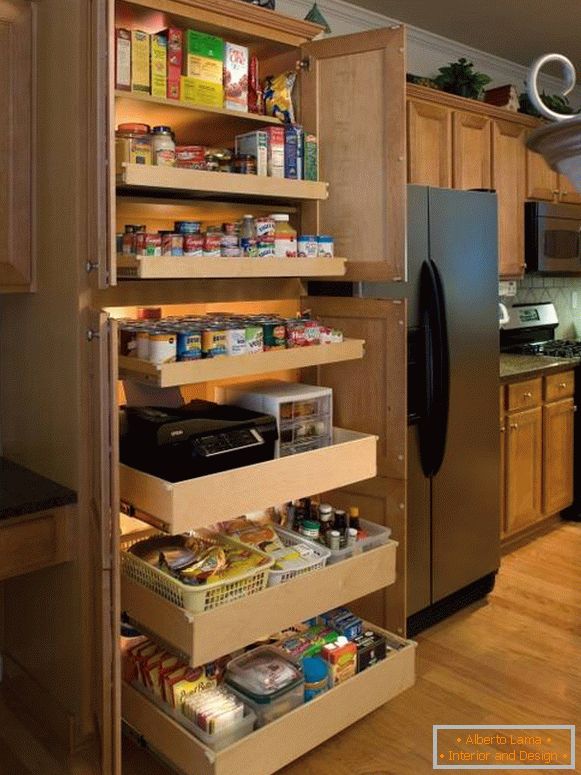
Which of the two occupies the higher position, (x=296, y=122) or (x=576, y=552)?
(x=296, y=122)

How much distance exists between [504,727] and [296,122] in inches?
Answer: 81.9

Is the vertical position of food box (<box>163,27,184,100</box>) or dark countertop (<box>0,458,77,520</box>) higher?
food box (<box>163,27,184,100</box>)

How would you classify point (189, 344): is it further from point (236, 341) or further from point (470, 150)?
point (470, 150)

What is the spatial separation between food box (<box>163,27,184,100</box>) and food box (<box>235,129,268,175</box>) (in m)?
0.26

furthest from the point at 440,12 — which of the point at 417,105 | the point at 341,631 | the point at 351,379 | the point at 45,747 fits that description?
the point at 45,747

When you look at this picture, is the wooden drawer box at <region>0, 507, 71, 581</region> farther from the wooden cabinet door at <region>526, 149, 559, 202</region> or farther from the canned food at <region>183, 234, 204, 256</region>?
the wooden cabinet door at <region>526, 149, 559, 202</region>

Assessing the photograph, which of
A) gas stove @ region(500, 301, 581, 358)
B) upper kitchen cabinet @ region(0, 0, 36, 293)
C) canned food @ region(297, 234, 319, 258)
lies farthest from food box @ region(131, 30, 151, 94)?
gas stove @ region(500, 301, 581, 358)

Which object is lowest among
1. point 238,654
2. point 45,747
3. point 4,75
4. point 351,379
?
point 45,747

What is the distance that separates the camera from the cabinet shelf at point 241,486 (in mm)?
1980

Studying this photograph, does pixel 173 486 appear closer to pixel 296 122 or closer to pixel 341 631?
pixel 341 631

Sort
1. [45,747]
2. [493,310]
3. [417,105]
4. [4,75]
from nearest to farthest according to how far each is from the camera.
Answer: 1. [4,75]
2. [45,747]
3. [493,310]
4. [417,105]

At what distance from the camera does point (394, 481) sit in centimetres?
264

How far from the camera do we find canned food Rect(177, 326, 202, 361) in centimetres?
207

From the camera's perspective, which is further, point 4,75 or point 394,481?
point 394,481
